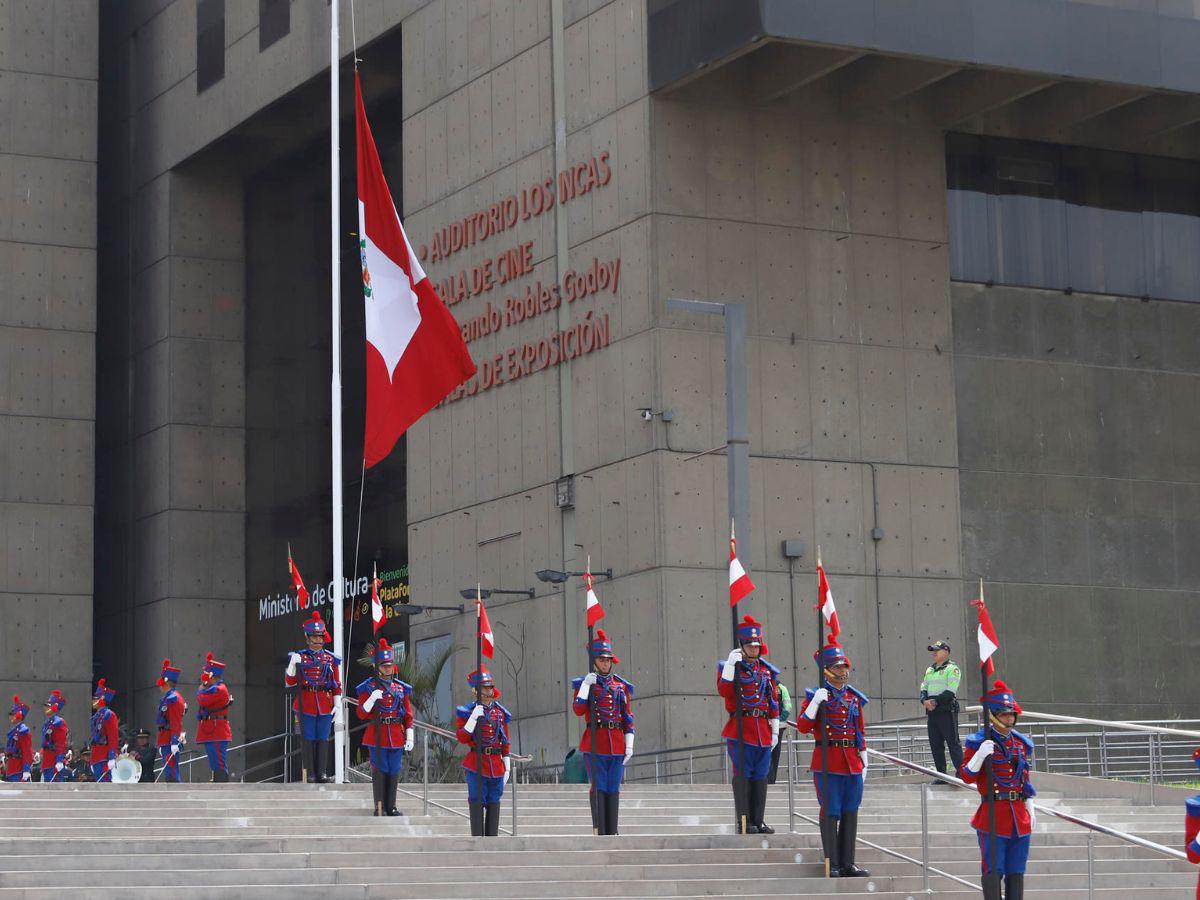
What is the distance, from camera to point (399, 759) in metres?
22.2

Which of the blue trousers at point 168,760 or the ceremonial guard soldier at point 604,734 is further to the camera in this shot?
the blue trousers at point 168,760

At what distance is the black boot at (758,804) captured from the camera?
1998cm

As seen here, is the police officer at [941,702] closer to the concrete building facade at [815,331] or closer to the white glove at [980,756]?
the concrete building facade at [815,331]

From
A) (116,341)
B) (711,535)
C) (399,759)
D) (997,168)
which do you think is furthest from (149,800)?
(116,341)

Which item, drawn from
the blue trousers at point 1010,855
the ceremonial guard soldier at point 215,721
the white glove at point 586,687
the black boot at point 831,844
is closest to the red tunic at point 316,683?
the ceremonial guard soldier at point 215,721

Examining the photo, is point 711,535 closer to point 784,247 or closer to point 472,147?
point 784,247

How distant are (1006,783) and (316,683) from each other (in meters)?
10.6

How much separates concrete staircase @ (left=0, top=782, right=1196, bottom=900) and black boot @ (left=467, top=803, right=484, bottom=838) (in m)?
0.52

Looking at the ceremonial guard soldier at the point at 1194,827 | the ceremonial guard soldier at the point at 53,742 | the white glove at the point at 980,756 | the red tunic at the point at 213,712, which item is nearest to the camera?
the ceremonial guard soldier at the point at 1194,827

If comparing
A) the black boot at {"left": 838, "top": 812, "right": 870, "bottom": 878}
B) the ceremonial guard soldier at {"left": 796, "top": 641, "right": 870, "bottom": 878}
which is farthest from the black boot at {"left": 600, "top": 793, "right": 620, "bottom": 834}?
the black boot at {"left": 838, "top": 812, "right": 870, "bottom": 878}

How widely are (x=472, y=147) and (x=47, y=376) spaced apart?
43.4ft

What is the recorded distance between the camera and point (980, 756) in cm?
1748

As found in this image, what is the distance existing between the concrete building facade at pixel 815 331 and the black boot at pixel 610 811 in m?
10.8

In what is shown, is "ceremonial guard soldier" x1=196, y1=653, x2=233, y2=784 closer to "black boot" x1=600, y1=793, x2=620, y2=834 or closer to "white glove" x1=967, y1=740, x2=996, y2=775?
"black boot" x1=600, y1=793, x2=620, y2=834
